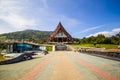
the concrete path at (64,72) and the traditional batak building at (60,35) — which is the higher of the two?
the traditional batak building at (60,35)

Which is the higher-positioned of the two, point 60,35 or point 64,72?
point 60,35

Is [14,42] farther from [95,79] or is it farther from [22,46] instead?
[95,79]

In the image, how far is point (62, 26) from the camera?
126312mm

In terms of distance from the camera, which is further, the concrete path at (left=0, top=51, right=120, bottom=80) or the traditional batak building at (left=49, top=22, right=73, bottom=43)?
the traditional batak building at (left=49, top=22, right=73, bottom=43)

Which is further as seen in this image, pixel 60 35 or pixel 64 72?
pixel 60 35

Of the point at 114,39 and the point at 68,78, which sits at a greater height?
the point at 114,39

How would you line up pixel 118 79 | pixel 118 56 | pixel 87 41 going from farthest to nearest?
pixel 87 41 < pixel 118 56 < pixel 118 79

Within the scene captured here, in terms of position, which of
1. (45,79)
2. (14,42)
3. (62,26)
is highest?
(62,26)

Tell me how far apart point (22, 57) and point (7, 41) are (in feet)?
144

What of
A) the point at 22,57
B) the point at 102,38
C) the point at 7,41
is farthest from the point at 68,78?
the point at 102,38

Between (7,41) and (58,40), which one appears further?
(58,40)

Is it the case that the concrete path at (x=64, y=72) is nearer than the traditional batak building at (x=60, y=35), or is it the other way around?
the concrete path at (x=64, y=72)

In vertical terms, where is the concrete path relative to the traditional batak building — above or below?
below

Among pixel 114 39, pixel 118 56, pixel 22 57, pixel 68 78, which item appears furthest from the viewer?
pixel 114 39
